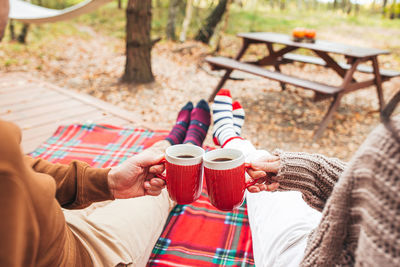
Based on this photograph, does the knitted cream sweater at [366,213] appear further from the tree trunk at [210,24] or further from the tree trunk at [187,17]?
the tree trunk at [210,24]

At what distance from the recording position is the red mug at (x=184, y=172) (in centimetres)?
83

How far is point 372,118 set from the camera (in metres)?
3.31

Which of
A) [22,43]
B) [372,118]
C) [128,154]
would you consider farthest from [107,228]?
[22,43]

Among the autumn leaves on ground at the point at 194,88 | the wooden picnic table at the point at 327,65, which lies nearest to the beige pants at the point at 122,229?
the autumn leaves on ground at the point at 194,88

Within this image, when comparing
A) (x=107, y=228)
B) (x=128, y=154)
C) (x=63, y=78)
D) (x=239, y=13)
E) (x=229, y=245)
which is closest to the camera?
(x=107, y=228)

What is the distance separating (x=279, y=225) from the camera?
3.43 ft

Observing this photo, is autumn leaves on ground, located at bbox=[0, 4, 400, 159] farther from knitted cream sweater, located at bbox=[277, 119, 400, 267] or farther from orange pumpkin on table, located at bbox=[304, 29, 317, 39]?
knitted cream sweater, located at bbox=[277, 119, 400, 267]

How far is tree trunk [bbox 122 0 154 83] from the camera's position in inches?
135

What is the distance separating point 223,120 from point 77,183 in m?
0.97

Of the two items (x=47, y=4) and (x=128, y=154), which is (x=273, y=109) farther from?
A: (x=47, y=4)

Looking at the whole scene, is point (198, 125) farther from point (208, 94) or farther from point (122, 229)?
point (208, 94)

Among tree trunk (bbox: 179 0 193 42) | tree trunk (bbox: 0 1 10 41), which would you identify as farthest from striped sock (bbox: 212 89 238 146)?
tree trunk (bbox: 179 0 193 42)

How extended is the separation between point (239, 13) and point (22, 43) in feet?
21.7

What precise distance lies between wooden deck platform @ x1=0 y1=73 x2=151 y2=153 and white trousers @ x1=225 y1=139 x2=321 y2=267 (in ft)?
4.77
